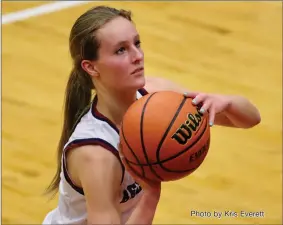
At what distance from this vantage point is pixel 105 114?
243cm

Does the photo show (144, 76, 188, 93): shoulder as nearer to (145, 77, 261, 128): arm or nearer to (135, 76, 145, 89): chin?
(145, 77, 261, 128): arm

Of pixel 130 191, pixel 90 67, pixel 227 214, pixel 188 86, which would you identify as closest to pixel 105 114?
pixel 90 67

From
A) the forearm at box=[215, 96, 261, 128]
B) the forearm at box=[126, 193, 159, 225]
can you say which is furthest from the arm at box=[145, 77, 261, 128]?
the forearm at box=[126, 193, 159, 225]

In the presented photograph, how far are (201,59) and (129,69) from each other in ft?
10.0

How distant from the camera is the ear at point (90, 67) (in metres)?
2.36

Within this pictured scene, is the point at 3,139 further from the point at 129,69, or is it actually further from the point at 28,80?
the point at 129,69

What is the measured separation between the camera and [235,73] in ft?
16.7

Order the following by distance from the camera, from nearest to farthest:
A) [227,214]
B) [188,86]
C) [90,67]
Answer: [90,67] < [227,214] < [188,86]

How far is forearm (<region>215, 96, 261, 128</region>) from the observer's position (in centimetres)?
247

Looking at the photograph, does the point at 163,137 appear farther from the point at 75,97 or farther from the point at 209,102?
the point at 75,97

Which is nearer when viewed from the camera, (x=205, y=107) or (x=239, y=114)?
(x=205, y=107)

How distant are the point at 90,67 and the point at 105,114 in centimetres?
17

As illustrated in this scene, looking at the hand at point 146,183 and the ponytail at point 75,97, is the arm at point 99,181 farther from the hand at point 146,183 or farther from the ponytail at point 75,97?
the ponytail at point 75,97

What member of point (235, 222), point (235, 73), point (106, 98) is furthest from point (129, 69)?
point (235, 73)
